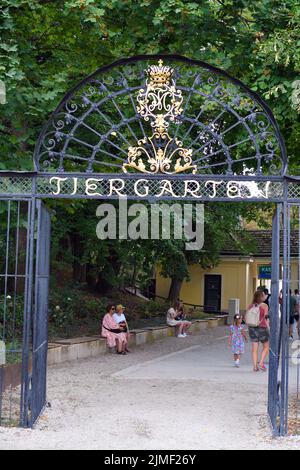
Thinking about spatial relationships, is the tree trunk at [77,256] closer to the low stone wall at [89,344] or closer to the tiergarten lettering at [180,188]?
the low stone wall at [89,344]

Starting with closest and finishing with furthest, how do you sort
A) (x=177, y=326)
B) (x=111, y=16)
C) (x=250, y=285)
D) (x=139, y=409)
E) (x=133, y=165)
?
(x=133, y=165) < (x=139, y=409) < (x=111, y=16) < (x=177, y=326) < (x=250, y=285)

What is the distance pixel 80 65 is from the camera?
13852mm

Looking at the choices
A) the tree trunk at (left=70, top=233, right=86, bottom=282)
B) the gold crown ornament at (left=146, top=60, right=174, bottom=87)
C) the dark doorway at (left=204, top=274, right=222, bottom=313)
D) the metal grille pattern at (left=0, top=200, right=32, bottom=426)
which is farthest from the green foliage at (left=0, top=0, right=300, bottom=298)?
the dark doorway at (left=204, top=274, right=222, bottom=313)

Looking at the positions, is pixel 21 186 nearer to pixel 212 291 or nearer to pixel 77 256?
pixel 77 256

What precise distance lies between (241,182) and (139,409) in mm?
3824

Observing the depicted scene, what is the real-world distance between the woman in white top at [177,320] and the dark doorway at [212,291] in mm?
16809

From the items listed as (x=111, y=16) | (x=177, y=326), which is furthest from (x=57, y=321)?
(x=111, y=16)

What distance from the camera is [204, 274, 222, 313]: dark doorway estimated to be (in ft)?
135

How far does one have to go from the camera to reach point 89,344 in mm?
17438

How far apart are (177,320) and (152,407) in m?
13.1

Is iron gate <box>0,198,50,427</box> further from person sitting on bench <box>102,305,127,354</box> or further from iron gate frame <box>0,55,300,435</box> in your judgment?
person sitting on bench <box>102,305,127,354</box>

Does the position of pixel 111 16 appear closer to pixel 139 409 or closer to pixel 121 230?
pixel 139 409

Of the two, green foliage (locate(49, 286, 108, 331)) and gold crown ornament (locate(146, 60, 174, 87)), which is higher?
gold crown ornament (locate(146, 60, 174, 87))

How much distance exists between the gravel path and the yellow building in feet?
71.5
